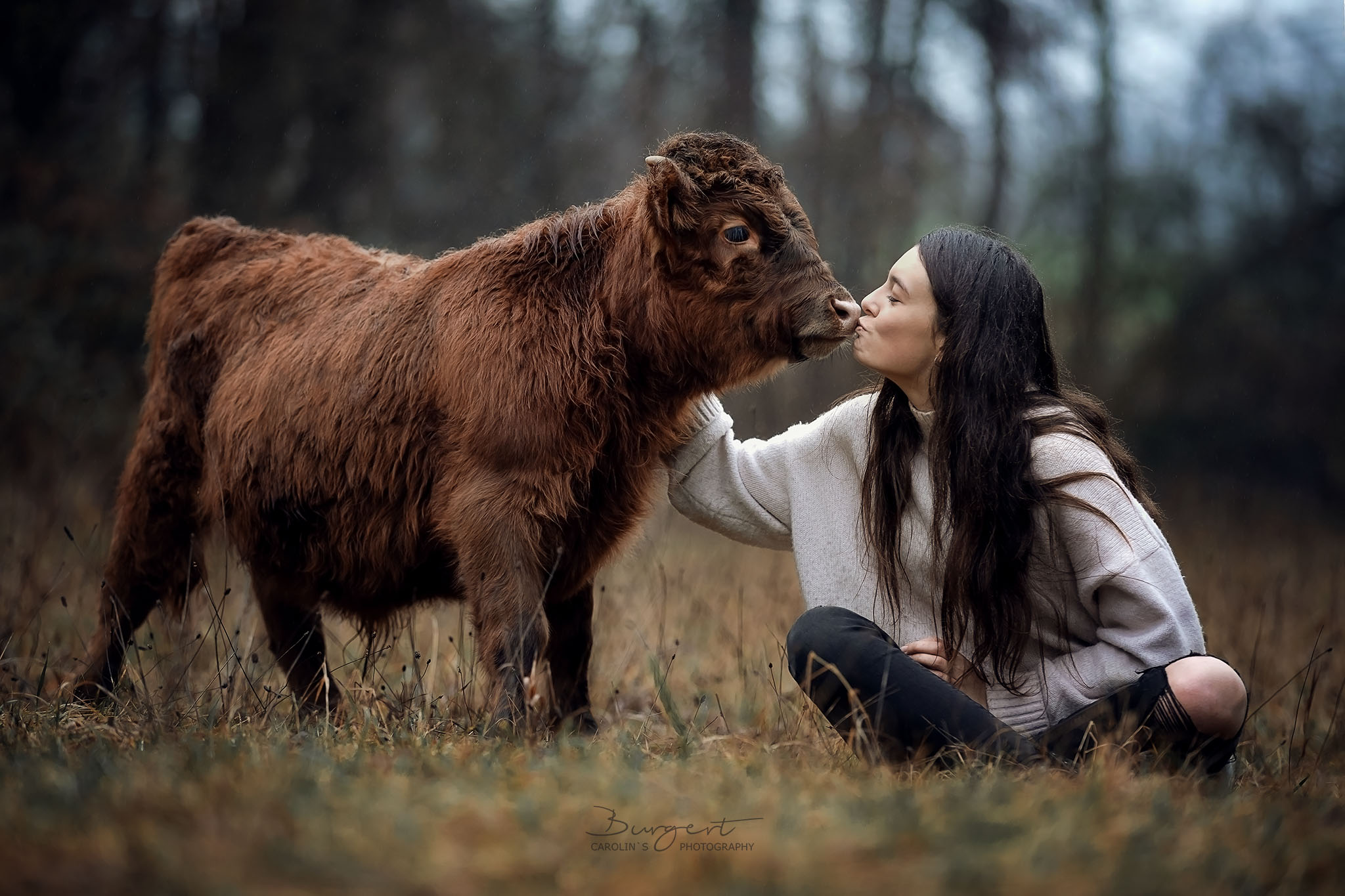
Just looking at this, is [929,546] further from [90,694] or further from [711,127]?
[711,127]

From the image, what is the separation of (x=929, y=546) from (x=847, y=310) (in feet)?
2.74

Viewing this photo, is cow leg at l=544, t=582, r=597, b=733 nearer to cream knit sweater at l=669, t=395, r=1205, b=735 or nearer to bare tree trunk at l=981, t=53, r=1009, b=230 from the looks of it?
cream knit sweater at l=669, t=395, r=1205, b=735

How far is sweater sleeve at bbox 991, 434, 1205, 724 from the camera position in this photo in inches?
119

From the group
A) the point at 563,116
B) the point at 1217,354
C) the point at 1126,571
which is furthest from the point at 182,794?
the point at 1217,354

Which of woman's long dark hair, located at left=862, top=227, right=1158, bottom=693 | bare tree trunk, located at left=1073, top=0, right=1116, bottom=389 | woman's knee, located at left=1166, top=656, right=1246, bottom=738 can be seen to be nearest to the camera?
woman's knee, located at left=1166, top=656, right=1246, bottom=738

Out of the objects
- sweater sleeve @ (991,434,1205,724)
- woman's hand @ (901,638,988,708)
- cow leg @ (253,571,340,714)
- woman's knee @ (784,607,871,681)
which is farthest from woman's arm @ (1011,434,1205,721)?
cow leg @ (253,571,340,714)

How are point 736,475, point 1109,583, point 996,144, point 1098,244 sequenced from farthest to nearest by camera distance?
point 1098,244 → point 996,144 → point 736,475 → point 1109,583

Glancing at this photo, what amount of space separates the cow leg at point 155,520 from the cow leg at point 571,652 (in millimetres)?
1583

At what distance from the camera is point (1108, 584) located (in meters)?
3.06

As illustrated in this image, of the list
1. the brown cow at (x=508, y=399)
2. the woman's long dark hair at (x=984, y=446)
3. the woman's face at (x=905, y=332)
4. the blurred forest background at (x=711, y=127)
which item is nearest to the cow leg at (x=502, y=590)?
the brown cow at (x=508, y=399)

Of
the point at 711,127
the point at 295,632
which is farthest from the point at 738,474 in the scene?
the point at 711,127

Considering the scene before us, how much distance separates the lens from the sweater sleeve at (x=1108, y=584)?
302 centimetres

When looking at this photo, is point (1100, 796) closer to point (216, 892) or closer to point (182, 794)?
point (216, 892)

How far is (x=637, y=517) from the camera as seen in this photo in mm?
3803
